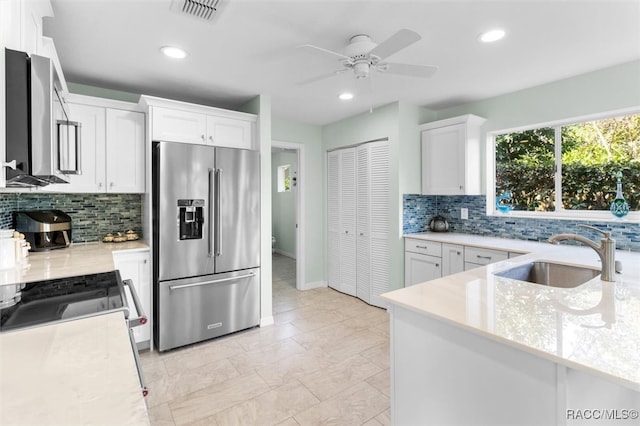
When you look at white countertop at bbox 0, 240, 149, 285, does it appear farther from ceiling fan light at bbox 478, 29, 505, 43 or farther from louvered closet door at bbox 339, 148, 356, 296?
ceiling fan light at bbox 478, 29, 505, 43

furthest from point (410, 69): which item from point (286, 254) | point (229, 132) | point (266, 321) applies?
point (286, 254)

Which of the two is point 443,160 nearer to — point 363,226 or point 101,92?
point 363,226

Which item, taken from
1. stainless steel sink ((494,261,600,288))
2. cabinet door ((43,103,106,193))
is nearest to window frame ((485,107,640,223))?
stainless steel sink ((494,261,600,288))

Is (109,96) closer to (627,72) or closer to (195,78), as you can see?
(195,78)

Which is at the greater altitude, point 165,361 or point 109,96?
point 109,96

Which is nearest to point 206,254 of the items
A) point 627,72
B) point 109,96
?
point 109,96

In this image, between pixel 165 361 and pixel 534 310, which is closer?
pixel 534 310

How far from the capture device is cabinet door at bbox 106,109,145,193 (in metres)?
2.87

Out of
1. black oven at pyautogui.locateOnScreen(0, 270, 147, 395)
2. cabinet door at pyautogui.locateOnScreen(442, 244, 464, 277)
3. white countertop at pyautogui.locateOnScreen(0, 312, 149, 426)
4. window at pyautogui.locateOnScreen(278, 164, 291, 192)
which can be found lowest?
cabinet door at pyautogui.locateOnScreen(442, 244, 464, 277)

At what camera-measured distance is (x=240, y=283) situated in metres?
3.14

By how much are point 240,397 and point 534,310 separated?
1.85 m

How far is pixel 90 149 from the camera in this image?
9.16 ft

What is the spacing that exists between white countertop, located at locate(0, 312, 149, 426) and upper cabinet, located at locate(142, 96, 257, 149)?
2160 millimetres

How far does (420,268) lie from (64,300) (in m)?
3.05
